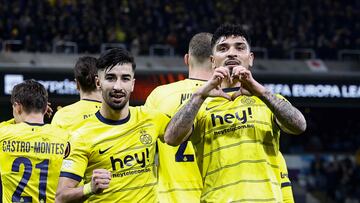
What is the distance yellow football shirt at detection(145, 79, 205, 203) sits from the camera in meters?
6.84

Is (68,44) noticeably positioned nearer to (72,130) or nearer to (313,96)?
(313,96)

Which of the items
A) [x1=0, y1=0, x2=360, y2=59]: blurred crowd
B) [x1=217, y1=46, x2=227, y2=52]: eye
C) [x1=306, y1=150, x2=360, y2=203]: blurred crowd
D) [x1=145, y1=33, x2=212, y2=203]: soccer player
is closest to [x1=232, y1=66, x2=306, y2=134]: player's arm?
[x1=217, y1=46, x2=227, y2=52]: eye

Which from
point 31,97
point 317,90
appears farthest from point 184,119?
point 317,90

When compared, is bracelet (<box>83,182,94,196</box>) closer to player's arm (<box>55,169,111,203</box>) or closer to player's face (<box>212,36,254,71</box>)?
player's arm (<box>55,169,111,203</box>)

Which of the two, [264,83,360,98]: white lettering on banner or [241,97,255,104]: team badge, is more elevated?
[264,83,360,98]: white lettering on banner

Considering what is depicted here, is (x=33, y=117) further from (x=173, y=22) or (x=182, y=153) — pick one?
(x=173, y=22)

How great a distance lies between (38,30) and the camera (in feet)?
77.3

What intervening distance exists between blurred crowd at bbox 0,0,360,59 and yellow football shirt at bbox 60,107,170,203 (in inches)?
696

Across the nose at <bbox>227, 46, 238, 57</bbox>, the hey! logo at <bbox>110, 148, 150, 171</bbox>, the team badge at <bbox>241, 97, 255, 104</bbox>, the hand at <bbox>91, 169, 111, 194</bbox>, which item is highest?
the nose at <bbox>227, 46, 238, 57</bbox>

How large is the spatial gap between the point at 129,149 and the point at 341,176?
19.7m

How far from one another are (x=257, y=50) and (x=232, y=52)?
1978 cm

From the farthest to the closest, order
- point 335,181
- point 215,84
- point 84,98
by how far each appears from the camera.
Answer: point 335,181 < point 84,98 < point 215,84

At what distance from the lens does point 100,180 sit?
16.7 ft

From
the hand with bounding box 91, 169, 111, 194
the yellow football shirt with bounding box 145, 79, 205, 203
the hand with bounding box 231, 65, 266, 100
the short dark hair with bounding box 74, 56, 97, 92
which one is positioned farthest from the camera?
the short dark hair with bounding box 74, 56, 97, 92
